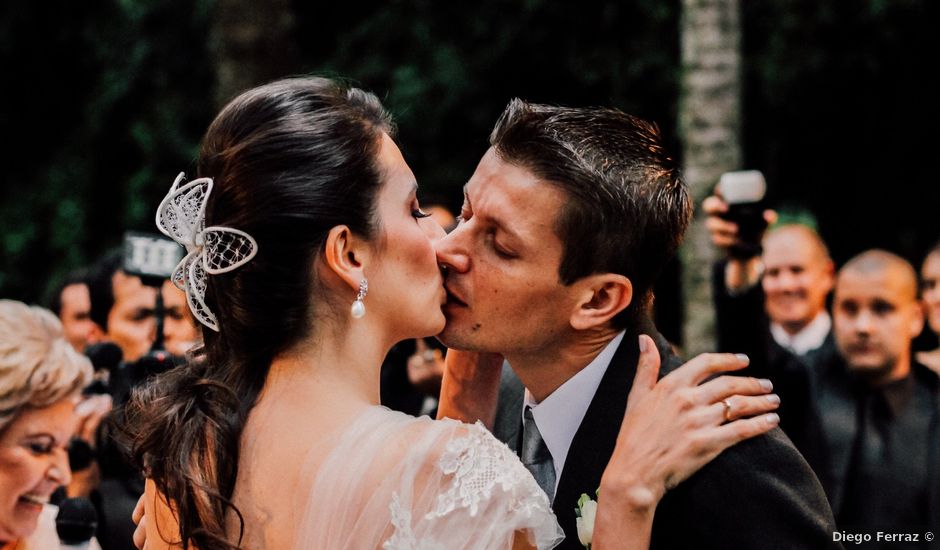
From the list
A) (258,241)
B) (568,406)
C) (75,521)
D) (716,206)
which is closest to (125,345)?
(75,521)

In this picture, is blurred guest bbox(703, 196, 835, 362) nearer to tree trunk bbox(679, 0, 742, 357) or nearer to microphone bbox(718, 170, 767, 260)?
tree trunk bbox(679, 0, 742, 357)

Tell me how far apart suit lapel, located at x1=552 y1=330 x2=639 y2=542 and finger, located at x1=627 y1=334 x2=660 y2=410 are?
169 mm

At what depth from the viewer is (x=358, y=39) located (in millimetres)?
10250

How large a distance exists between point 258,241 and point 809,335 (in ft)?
16.4

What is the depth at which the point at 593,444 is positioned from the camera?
302cm

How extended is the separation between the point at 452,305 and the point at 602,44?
6782mm

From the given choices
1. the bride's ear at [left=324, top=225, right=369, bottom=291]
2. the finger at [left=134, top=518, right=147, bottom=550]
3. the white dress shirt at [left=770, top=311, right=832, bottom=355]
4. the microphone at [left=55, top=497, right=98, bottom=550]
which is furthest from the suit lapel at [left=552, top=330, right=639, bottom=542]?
the white dress shirt at [left=770, top=311, right=832, bottom=355]

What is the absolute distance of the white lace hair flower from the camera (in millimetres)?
2717

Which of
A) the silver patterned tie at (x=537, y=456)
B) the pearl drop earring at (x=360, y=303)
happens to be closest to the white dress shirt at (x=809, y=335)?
the silver patterned tie at (x=537, y=456)

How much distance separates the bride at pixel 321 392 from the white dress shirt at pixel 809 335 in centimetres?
432

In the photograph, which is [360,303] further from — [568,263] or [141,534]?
[141,534]

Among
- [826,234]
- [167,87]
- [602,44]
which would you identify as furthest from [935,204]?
[167,87]

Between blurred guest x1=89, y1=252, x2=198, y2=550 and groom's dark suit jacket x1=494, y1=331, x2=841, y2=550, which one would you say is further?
blurred guest x1=89, y1=252, x2=198, y2=550

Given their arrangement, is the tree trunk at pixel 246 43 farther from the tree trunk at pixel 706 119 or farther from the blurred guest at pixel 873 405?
the blurred guest at pixel 873 405
